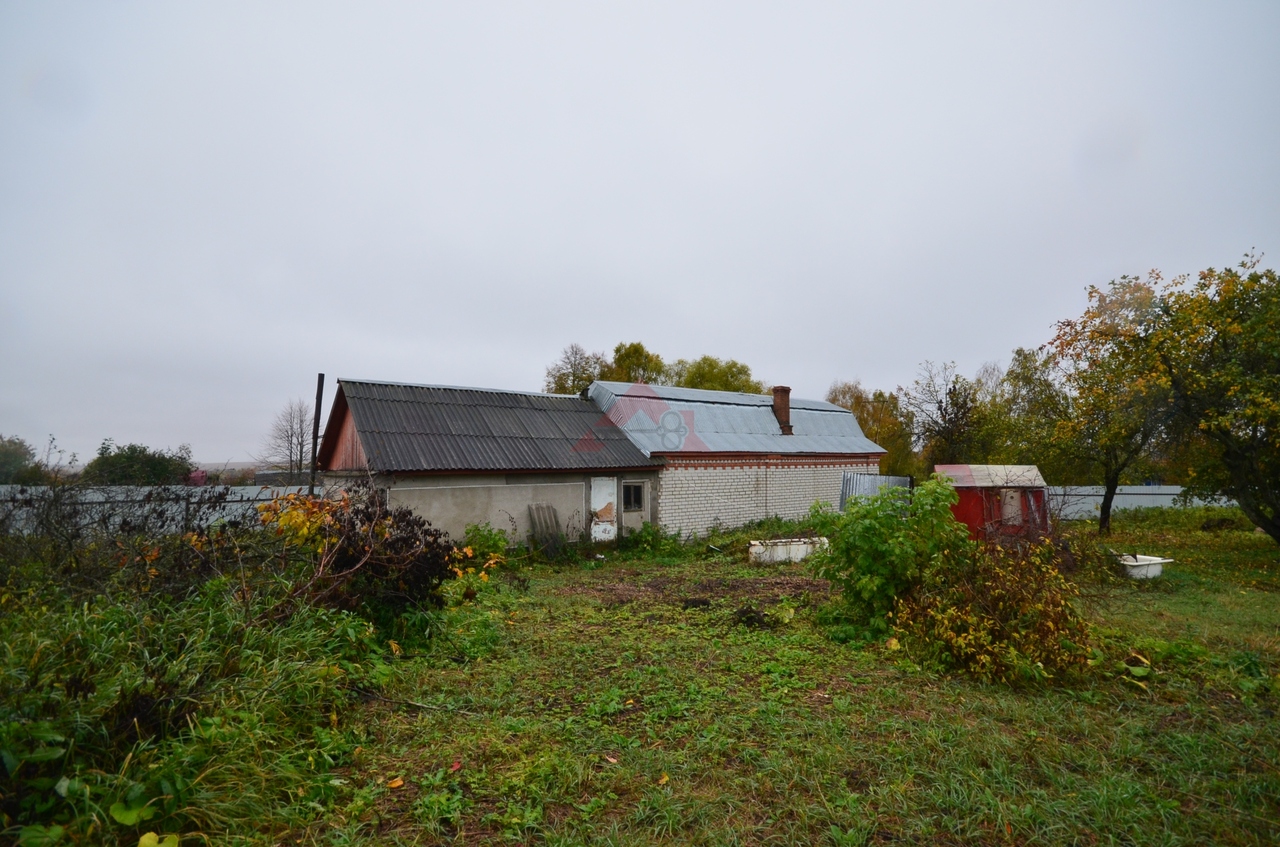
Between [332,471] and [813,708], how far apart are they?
13.8 metres

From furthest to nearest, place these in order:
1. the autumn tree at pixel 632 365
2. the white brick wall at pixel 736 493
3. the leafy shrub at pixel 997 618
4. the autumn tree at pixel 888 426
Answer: the autumn tree at pixel 632 365
the autumn tree at pixel 888 426
the white brick wall at pixel 736 493
the leafy shrub at pixel 997 618

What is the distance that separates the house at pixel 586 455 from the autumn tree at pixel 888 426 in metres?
6.01

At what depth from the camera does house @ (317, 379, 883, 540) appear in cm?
1318

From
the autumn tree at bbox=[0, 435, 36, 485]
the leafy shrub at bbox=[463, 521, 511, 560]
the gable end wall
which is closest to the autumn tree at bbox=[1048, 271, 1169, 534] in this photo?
the gable end wall

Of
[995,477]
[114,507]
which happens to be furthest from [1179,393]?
[114,507]

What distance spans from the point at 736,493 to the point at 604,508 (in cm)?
461

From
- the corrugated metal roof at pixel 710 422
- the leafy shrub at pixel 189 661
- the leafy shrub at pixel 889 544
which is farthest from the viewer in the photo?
the corrugated metal roof at pixel 710 422

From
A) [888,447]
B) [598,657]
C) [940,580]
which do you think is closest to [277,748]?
[598,657]

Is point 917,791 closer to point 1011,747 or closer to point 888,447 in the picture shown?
point 1011,747

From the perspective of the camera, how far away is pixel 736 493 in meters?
18.3

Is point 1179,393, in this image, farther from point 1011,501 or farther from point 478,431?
point 478,431

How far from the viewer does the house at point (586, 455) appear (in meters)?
13.2

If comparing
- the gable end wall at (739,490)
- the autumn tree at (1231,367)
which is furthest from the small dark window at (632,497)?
the autumn tree at (1231,367)

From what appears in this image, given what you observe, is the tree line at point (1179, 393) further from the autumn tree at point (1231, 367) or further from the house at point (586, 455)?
the house at point (586, 455)
